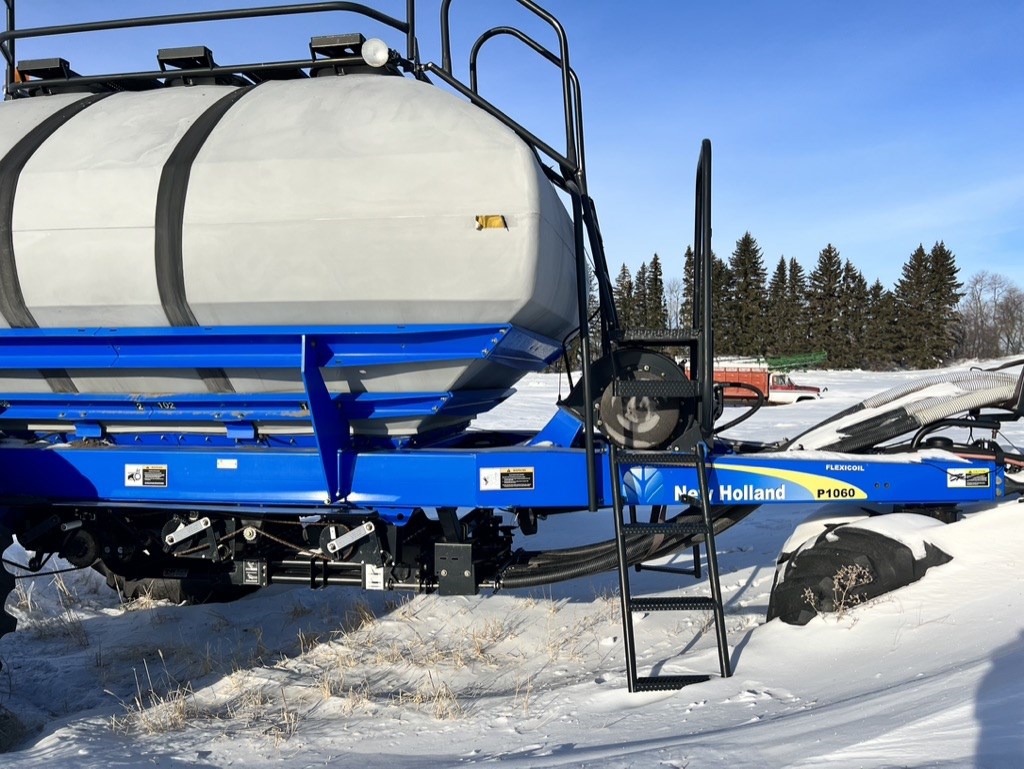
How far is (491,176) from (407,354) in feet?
3.07

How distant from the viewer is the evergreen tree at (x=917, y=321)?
51469mm

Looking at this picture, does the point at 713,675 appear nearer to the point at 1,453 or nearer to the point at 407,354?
the point at 407,354

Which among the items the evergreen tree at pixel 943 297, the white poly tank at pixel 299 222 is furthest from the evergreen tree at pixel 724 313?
the white poly tank at pixel 299 222

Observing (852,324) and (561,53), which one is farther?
(852,324)

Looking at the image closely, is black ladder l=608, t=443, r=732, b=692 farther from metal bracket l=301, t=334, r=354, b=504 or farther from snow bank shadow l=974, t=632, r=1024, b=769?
metal bracket l=301, t=334, r=354, b=504

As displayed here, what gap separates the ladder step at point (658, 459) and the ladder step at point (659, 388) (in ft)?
0.97

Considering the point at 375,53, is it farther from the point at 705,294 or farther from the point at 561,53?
the point at 705,294

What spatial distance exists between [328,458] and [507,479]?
0.89m

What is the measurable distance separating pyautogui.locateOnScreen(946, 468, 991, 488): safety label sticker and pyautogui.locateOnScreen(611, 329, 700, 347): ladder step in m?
1.50

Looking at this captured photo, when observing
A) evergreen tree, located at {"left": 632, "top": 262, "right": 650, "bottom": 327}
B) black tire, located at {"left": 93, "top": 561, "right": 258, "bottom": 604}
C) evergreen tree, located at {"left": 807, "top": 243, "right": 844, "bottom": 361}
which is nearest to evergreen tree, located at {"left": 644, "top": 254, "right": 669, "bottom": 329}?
evergreen tree, located at {"left": 632, "top": 262, "right": 650, "bottom": 327}

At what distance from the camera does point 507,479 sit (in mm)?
3996

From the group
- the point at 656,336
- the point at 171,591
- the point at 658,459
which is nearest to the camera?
the point at 658,459

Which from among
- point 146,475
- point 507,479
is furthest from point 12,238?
point 507,479

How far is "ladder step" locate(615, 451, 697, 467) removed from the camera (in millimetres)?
3941
